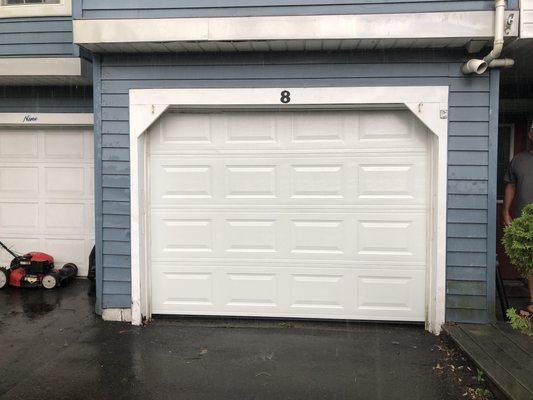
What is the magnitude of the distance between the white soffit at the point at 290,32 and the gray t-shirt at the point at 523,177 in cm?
143

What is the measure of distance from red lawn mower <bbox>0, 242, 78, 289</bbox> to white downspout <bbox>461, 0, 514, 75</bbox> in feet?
18.1

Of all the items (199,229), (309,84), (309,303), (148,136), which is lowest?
(309,303)

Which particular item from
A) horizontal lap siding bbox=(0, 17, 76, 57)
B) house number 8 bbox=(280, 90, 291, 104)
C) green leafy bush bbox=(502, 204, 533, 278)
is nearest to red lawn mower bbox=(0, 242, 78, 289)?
horizontal lap siding bbox=(0, 17, 76, 57)

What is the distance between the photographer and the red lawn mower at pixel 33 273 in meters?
6.36

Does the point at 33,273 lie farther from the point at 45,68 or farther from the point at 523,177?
the point at 523,177

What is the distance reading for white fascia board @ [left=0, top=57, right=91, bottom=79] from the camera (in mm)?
5934

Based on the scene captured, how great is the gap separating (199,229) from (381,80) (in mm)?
2462

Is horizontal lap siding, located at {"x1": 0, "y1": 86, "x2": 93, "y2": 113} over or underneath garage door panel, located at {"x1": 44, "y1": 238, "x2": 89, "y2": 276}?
over

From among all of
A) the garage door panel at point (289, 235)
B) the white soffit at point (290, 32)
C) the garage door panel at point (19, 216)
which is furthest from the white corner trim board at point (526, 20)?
the garage door panel at point (19, 216)

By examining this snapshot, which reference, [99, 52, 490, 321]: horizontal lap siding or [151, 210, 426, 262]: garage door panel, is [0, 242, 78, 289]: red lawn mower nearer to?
[151, 210, 426, 262]: garage door panel

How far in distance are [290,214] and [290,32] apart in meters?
1.85

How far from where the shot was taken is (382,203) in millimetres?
5043

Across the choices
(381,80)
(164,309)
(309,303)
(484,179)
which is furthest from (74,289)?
(484,179)

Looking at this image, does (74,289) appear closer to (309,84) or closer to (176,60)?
(176,60)
